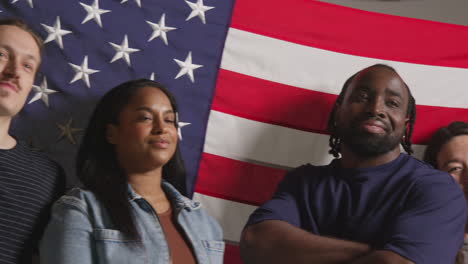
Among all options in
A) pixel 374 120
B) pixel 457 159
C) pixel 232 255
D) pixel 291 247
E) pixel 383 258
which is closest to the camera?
pixel 383 258

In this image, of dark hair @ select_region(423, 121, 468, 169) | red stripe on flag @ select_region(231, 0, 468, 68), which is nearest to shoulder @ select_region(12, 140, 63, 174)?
red stripe on flag @ select_region(231, 0, 468, 68)

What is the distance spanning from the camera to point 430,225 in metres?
1.44

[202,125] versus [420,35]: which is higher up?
[420,35]

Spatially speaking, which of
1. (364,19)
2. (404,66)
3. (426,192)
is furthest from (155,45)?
(426,192)

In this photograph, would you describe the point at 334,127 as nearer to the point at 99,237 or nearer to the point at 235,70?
the point at 235,70

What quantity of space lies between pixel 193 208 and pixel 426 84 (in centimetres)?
114

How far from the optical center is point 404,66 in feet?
7.00

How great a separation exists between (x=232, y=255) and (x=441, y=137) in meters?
0.95

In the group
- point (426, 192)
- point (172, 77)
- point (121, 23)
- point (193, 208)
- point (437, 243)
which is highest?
point (121, 23)

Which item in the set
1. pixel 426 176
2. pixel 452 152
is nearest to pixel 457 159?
pixel 452 152

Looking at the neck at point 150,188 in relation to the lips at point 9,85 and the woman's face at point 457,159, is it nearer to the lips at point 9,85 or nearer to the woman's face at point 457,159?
the lips at point 9,85

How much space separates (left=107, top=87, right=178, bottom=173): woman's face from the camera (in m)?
1.58

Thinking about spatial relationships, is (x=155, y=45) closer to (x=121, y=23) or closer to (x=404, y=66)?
(x=121, y=23)

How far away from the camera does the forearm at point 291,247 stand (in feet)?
4.81
